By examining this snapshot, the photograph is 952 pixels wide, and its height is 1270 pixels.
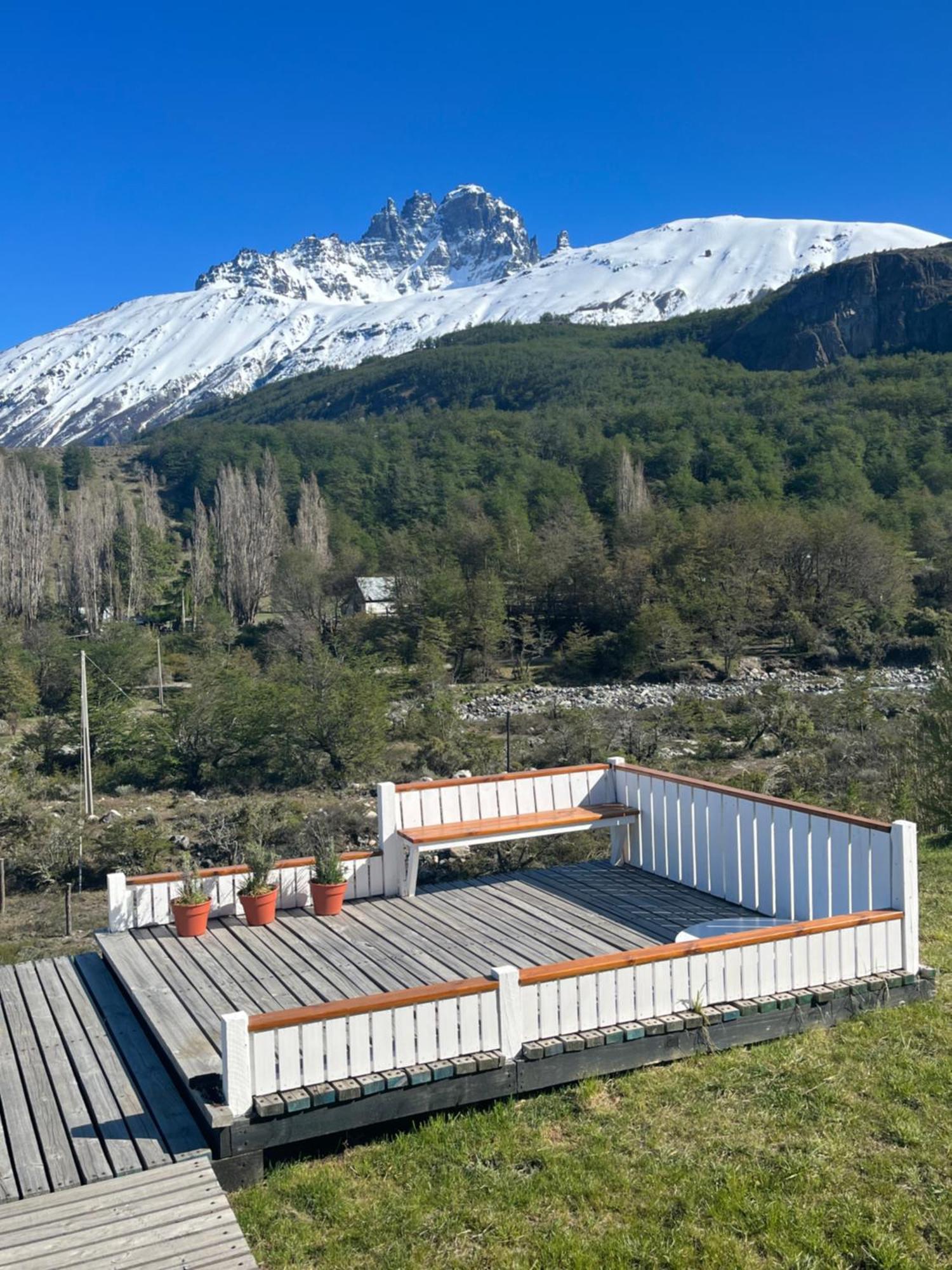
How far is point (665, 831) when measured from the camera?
7.89 metres

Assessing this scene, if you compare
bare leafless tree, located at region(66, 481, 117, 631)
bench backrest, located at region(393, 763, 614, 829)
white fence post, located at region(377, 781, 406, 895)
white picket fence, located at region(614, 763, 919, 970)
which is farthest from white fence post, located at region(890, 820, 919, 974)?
bare leafless tree, located at region(66, 481, 117, 631)

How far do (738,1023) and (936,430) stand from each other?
72.5 m

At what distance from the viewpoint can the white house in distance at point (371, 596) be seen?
47531 mm

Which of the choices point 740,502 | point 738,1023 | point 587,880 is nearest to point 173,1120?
point 738,1023

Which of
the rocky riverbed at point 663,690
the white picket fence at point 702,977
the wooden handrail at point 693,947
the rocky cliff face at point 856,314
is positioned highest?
the rocky cliff face at point 856,314

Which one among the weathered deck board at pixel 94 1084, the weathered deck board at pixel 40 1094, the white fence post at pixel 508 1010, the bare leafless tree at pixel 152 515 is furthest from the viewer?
the bare leafless tree at pixel 152 515

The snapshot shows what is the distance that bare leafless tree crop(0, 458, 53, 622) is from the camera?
5209cm

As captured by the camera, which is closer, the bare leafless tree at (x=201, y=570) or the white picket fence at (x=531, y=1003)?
the white picket fence at (x=531, y=1003)

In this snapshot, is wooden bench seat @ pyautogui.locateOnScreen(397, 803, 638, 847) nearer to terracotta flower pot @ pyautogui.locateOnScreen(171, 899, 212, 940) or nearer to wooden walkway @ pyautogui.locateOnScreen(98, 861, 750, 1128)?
wooden walkway @ pyautogui.locateOnScreen(98, 861, 750, 1128)

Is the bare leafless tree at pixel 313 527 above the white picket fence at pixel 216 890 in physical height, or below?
above

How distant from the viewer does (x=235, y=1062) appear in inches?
163

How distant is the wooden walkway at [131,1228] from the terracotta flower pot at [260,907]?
2763 mm

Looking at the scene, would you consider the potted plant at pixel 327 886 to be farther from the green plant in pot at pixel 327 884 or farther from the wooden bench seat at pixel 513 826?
the wooden bench seat at pixel 513 826

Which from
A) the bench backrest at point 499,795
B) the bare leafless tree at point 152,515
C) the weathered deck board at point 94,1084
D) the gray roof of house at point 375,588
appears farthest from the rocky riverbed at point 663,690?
the bare leafless tree at point 152,515
